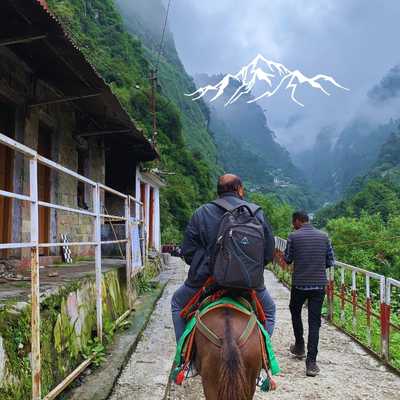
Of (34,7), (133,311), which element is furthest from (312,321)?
(34,7)

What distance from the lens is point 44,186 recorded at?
795 cm

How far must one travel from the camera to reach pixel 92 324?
477 centimetres

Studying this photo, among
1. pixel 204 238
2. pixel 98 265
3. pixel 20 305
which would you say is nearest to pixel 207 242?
pixel 204 238

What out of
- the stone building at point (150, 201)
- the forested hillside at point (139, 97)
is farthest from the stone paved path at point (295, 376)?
the forested hillside at point (139, 97)

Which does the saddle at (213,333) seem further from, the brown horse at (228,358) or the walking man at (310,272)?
the walking man at (310,272)

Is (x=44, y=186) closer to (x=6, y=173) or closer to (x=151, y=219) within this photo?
(x=6, y=173)

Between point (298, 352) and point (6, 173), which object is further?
point (6, 173)

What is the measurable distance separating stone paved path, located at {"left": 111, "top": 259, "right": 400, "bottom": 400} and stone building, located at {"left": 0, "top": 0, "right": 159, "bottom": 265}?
98.8 inches

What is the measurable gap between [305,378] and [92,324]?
7.72 ft

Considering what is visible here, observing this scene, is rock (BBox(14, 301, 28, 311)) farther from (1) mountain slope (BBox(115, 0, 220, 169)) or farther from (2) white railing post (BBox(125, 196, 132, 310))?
(1) mountain slope (BBox(115, 0, 220, 169))

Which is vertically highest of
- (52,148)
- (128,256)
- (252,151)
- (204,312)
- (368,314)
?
(252,151)

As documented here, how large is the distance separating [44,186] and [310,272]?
529 cm

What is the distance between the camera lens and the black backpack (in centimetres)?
280

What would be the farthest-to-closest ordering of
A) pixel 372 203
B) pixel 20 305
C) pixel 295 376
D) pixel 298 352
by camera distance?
pixel 372 203 → pixel 298 352 → pixel 295 376 → pixel 20 305
